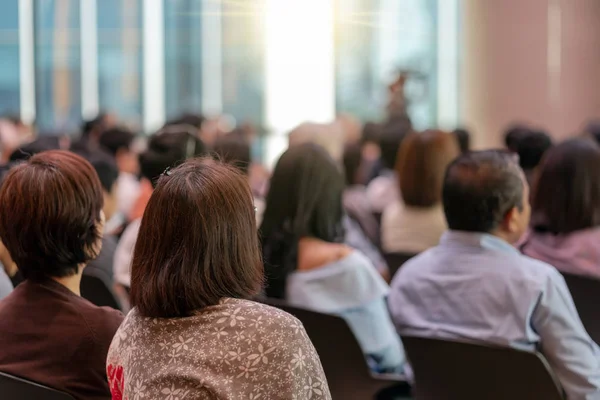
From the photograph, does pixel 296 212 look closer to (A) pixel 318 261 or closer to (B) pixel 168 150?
(A) pixel 318 261

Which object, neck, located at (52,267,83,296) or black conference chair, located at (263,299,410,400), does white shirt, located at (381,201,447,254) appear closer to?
black conference chair, located at (263,299,410,400)

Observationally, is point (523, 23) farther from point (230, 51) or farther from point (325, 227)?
point (325, 227)

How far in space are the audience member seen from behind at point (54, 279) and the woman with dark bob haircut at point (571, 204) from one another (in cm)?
157

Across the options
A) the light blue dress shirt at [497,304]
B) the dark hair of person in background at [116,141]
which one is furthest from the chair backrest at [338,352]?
the dark hair of person in background at [116,141]

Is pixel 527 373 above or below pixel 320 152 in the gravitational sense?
below

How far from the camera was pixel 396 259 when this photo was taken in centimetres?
369

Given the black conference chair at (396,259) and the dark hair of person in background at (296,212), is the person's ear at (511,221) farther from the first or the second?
the black conference chair at (396,259)

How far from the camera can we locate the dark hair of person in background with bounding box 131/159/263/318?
5.06 feet

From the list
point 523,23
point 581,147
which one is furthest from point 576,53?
point 581,147

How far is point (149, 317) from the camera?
1.61 meters

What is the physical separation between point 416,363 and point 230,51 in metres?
9.16

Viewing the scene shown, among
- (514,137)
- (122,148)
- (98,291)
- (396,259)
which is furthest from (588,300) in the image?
(122,148)

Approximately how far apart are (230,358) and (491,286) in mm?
1094

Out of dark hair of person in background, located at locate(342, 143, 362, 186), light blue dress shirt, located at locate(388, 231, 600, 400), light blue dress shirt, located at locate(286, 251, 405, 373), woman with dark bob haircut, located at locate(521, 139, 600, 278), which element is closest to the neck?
light blue dress shirt, located at locate(388, 231, 600, 400)
